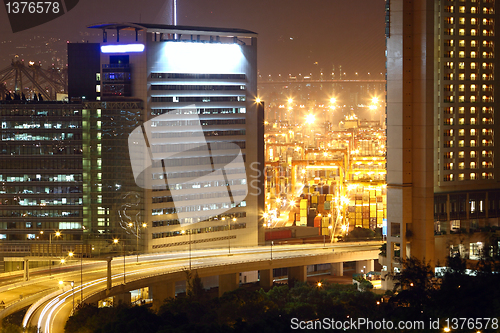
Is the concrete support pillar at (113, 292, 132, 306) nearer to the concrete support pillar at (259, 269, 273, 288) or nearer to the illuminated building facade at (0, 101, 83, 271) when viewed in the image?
the concrete support pillar at (259, 269, 273, 288)

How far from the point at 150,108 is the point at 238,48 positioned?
1000 centimetres

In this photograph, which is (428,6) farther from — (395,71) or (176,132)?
(176,132)

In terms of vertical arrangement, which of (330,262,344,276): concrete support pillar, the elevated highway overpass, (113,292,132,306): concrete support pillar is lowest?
(330,262,344,276): concrete support pillar

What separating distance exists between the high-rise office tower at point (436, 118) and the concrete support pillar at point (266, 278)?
1666cm

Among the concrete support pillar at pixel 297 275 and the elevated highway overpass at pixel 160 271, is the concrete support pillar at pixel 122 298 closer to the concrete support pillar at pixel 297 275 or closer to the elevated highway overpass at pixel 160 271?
the elevated highway overpass at pixel 160 271

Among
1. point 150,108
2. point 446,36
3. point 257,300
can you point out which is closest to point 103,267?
point 257,300

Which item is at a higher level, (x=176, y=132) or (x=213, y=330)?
(x=176, y=132)

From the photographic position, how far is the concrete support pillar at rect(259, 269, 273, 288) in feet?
185

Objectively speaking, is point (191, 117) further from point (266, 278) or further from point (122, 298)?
point (122, 298)

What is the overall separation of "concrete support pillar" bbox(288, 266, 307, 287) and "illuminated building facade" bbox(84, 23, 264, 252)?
10724 millimetres

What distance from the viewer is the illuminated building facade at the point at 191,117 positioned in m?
63.9

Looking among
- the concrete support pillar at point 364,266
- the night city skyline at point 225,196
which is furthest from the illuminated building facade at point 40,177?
the concrete support pillar at point 364,266

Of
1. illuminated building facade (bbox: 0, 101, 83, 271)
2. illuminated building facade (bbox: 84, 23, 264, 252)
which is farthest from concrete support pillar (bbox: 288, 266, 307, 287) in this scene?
illuminated building facade (bbox: 0, 101, 83, 271)

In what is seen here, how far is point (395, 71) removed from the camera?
1582 inches
